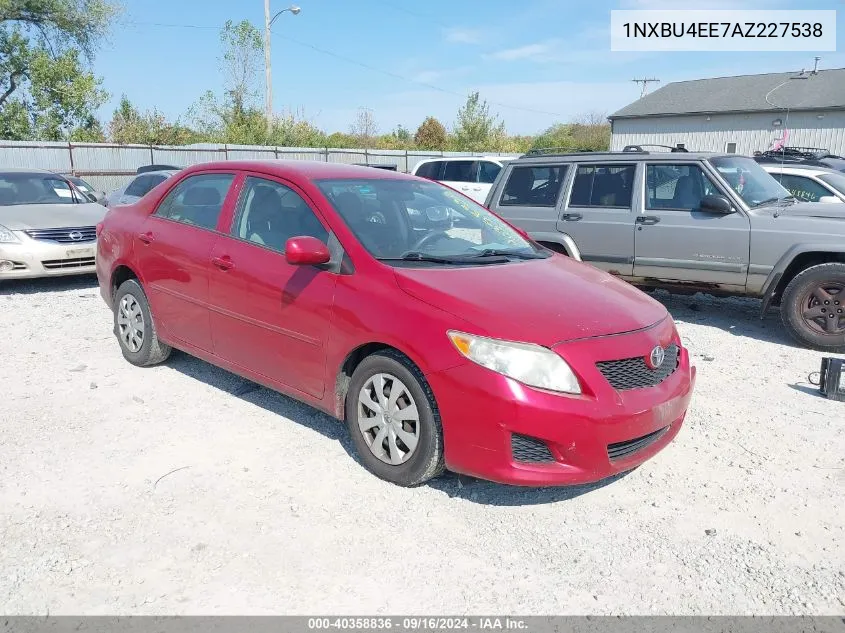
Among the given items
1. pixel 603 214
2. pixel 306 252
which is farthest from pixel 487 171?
pixel 306 252

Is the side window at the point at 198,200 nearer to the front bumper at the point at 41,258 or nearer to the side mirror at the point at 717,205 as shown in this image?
the front bumper at the point at 41,258

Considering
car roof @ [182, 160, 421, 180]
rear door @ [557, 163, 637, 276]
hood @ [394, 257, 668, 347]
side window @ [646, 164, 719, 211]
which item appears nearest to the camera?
hood @ [394, 257, 668, 347]

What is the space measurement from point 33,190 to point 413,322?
8.52 meters

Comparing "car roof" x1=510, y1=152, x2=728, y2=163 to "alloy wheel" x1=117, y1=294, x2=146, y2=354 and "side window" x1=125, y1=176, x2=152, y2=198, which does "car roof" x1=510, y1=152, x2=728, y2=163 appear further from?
"side window" x1=125, y1=176, x2=152, y2=198

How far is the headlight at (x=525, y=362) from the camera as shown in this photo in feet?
10.4

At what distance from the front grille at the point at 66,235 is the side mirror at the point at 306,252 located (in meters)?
6.16

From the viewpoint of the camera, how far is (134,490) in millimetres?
3580

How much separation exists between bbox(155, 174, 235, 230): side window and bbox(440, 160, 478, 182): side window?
37.7ft

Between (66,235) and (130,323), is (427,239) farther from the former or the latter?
(66,235)

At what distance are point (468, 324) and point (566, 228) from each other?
15.6ft

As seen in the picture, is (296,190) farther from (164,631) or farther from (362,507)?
(164,631)

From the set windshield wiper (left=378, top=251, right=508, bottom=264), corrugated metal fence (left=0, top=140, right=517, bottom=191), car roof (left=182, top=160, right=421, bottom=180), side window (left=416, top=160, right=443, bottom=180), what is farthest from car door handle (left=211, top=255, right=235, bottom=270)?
corrugated metal fence (left=0, top=140, right=517, bottom=191)

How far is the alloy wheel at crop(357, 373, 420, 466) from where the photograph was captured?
11.3 feet

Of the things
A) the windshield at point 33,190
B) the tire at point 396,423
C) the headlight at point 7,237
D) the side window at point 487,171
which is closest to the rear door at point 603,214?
the tire at point 396,423
